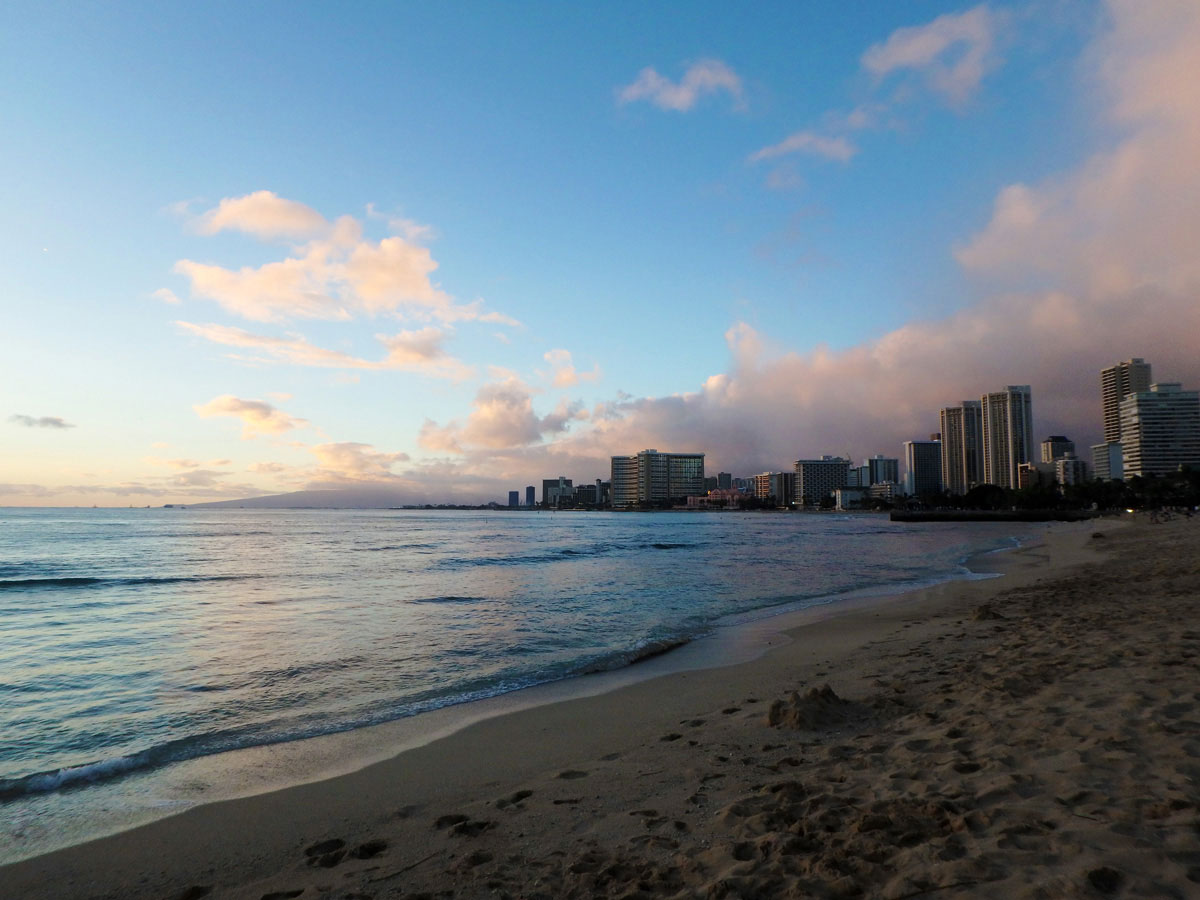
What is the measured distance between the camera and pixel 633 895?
321cm

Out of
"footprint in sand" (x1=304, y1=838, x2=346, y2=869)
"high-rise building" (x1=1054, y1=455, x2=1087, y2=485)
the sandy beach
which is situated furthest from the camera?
"high-rise building" (x1=1054, y1=455, x2=1087, y2=485)

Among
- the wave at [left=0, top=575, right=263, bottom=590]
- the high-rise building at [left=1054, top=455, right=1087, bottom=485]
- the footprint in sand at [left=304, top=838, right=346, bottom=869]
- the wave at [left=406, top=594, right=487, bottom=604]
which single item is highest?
the high-rise building at [left=1054, top=455, right=1087, bottom=485]

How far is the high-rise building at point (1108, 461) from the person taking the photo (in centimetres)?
16831

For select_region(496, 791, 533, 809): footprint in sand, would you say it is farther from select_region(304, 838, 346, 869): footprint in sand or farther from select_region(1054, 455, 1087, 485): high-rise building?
select_region(1054, 455, 1087, 485): high-rise building

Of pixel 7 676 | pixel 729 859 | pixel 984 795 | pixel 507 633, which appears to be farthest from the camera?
pixel 507 633

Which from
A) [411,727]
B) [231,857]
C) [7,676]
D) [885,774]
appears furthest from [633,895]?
[7,676]

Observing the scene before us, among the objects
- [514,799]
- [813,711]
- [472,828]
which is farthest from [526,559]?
[472,828]

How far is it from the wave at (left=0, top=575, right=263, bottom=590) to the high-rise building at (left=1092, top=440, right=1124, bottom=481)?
651ft

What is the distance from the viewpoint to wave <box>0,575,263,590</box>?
22.2 meters

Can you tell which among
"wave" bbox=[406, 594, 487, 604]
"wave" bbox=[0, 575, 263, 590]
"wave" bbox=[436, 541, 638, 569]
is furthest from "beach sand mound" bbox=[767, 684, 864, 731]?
"wave" bbox=[436, 541, 638, 569]

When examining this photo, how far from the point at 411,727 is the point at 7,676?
7268mm

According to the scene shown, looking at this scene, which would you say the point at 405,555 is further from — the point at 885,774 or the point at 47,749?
the point at 885,774

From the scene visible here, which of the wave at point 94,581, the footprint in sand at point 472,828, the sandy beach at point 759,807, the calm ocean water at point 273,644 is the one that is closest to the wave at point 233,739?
the calm ocean water at point 273,644

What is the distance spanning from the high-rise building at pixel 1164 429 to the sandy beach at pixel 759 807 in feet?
613
